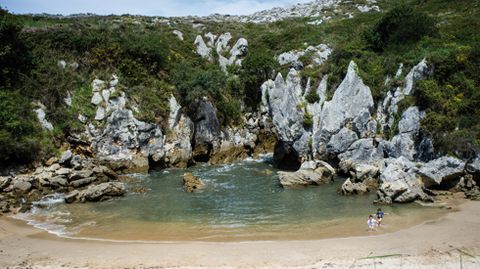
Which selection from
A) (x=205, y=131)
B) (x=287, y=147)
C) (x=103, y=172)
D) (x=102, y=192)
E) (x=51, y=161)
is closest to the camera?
(x=102, y=192)

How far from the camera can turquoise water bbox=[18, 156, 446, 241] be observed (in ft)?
67.3

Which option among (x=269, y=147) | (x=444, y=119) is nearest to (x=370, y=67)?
(x=444, y=119)

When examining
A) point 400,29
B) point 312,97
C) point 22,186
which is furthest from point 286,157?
point 22,186

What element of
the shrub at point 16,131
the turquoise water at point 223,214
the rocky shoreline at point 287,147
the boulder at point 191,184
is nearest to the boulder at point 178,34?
the rocky shoreline at point 287,147

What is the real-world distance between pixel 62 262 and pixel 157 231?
18.5 feet

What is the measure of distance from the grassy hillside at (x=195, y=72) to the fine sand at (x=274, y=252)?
12369 mm

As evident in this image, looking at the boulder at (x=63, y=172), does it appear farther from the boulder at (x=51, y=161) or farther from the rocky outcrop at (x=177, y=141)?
the rocky outcrop at (x=177, y=141)

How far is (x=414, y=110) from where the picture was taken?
106ft

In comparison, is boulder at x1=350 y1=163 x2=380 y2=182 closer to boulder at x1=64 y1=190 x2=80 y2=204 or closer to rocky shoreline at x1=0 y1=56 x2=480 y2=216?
rocky shoreline at x1=0 y1=56 x2=480 y2=216

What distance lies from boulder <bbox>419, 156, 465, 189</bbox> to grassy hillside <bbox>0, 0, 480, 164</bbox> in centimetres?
117

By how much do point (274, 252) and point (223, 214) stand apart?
298 inches

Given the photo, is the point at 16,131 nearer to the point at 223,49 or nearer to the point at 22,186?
the point at 22,186

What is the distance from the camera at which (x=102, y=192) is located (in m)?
28.2

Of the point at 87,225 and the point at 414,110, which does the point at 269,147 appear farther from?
the point at 87,225
